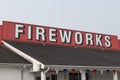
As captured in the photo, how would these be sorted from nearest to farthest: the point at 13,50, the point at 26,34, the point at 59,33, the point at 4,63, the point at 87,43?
the point at 4,63, the point at 13,50, the point at 26,34, the point at 59,33, the point at 87,43

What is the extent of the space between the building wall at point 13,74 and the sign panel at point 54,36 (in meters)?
4.20

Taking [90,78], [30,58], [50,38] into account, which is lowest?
[90,78]

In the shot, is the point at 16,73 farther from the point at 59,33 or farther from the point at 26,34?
the point at 59,33

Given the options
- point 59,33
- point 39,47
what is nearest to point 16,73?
point 39,47

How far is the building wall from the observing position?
55.9 ft

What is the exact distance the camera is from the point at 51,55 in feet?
64.0

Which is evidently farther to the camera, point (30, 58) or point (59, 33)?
point (59, 33)

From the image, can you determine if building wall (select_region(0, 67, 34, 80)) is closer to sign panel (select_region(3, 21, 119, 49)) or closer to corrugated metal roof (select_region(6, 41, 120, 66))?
corrugated metal roof (select_region(6, 41, 120, 66))

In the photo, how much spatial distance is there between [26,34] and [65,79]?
4.66 meters

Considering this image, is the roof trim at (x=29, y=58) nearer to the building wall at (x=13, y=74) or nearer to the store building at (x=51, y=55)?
the store building at (x=51, y=55)

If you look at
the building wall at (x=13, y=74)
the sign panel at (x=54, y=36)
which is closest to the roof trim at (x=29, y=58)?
the building wall at (x=13, y=74)

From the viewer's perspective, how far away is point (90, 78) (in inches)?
846

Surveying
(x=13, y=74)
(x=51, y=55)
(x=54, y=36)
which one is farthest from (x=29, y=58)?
(x=54, y=36)

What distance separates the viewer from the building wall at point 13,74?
1705 cm
